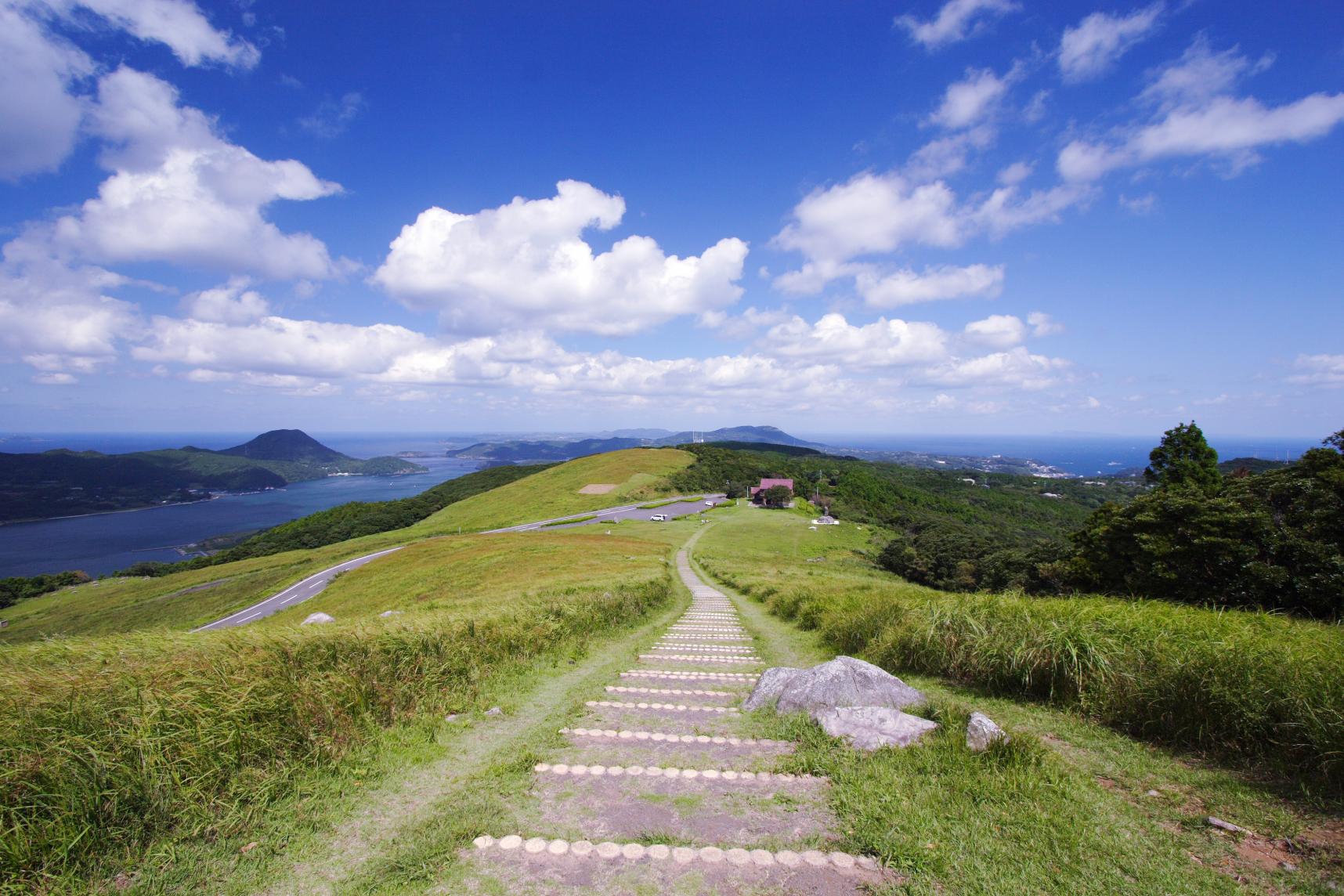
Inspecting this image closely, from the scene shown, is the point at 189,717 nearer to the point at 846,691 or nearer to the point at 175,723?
the point at 175,723

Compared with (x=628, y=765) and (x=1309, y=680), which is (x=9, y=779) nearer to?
(x=628, y=765)

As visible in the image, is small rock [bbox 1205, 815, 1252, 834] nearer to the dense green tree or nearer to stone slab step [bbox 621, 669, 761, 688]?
stone slab step [bbox 621, 669, 761, 688]

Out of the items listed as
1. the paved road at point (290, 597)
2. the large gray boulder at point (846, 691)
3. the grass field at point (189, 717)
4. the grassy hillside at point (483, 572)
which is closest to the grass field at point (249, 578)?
the paved road at point (290, 597)

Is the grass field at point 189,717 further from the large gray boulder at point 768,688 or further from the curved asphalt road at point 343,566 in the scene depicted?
the large gray boulder at point 768,688

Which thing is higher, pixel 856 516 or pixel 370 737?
pixel 370 737

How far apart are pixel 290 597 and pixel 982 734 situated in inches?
1886

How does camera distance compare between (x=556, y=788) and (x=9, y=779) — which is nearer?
(x=9, y=779)

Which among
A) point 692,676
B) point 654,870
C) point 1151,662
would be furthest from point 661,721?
point 1151,662

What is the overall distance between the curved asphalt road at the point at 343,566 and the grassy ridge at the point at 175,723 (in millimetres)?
3548

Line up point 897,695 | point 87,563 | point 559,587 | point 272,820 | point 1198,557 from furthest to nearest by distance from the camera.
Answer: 1. point 87,563
2. point 1198,557
3. point 559,587
4. point 897,695
5. point 272,820

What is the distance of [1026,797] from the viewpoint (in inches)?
179

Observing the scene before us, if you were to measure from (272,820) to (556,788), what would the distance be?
7.83 ft

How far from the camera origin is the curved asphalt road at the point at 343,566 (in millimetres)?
35875

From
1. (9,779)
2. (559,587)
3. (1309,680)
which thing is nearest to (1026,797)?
(1309,680)
